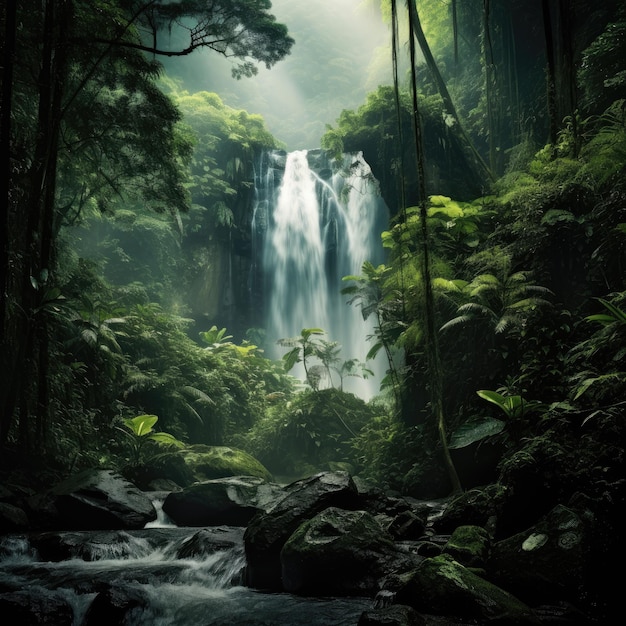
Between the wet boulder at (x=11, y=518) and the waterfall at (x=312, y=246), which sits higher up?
the waterfall at (x=312, y=246)

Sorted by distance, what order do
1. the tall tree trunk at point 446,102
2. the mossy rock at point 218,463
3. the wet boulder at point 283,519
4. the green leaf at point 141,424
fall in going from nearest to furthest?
1. the wet boulder at point 283,519
2. the green leaf at point 141,424
3. the mossy rock at point 218,463
4. the tall tree trunk at point 446,102

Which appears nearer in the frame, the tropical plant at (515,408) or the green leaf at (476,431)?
the tropical plant at (515,408)

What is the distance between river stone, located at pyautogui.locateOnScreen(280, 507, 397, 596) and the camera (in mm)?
4203

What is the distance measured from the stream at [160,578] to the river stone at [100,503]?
377 millimetres

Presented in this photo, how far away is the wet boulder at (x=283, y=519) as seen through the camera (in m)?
4.68

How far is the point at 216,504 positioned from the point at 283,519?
8.63ft

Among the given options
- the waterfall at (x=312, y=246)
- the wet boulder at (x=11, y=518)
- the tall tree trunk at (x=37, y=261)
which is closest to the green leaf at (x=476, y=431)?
the wet boulder at (x=11, y=518)

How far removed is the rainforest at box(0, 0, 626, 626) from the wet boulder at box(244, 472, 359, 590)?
0.10 ft

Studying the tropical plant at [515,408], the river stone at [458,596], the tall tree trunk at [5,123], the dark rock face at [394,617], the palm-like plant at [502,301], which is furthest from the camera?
the palm-like plant at [502,301]

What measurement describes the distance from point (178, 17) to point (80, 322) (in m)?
6.47

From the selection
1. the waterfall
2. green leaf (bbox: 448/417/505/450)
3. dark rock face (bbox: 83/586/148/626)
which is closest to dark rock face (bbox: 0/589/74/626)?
dark rock face (bbox: 83/586/148/626)

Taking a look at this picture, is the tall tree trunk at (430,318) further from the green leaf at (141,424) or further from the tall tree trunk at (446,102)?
the tall tree trunk at (446,102)

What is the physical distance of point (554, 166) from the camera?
839cm

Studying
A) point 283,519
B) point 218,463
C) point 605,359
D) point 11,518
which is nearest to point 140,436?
point 218,463
